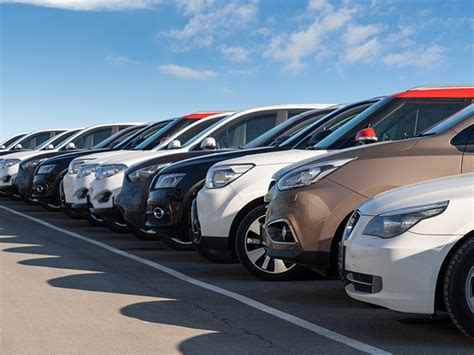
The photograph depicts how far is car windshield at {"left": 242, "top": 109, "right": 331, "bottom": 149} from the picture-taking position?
9656 millimetres

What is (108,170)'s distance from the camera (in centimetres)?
1126

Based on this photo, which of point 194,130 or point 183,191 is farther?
point 194,130

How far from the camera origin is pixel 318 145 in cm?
797

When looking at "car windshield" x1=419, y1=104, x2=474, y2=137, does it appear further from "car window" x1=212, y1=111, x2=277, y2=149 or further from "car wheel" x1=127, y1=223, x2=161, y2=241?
"car window" x1=212, y1=111, x2=277, y2=149

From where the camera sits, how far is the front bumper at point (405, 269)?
4906 mm

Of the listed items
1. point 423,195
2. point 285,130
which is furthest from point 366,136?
point 285,130

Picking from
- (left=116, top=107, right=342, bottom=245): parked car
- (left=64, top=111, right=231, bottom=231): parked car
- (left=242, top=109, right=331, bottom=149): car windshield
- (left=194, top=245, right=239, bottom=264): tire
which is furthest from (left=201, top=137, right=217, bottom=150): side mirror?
(left=194, top=245, right=239, bottom=264): tire

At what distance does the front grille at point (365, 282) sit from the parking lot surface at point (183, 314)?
0.31 metres

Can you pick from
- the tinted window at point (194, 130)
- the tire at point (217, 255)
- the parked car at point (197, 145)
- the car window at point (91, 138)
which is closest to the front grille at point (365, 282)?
the tire at point (217, 255)

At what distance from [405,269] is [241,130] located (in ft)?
21.8

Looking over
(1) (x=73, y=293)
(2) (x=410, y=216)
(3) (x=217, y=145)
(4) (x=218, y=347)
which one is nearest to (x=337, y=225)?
(2) (x=410, y=216)

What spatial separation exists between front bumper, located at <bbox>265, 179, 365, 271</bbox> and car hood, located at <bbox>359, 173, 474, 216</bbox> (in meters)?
0.89

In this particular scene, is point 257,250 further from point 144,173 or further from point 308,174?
point 144,173

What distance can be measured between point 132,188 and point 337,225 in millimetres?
4128
